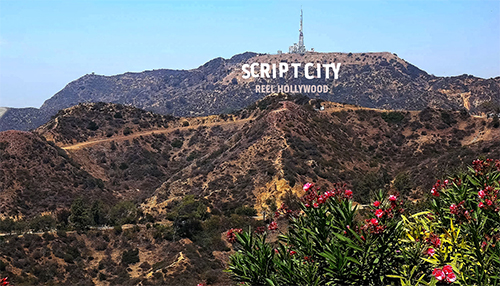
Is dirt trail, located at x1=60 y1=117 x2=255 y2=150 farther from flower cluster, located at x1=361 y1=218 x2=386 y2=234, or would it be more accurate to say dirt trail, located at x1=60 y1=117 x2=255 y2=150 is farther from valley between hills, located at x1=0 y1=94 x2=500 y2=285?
flower cluster, located at x1=361 y1=218 x2=386 y2=234

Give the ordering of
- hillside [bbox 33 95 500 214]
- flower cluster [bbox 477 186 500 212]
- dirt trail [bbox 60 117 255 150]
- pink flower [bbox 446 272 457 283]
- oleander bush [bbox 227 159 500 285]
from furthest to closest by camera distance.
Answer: dirt trail [bbox 60 117 255 150], hillside [bbox 33 95 500 214], flower cluster [bbox 477 186 500 212], oleander bush [bbox 227 159 500 285], pink flower [bbox 446 272 457 283]

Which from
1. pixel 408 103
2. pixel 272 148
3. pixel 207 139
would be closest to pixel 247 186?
pixel 272 148

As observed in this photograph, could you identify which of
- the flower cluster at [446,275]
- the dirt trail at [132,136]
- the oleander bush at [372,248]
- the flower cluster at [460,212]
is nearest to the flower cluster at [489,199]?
the oleander bush at [372,248]

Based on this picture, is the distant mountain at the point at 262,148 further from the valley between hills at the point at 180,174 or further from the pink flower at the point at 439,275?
the pink flower at the point at 439,275

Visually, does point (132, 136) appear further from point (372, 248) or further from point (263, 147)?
point (372, 248)

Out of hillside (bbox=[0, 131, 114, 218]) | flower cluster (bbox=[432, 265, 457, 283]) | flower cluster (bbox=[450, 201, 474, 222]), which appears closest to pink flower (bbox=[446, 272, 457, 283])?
flower cluster (bbox=[432, 265, 457, 283])

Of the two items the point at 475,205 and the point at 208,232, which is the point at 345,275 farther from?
the point at 208,232

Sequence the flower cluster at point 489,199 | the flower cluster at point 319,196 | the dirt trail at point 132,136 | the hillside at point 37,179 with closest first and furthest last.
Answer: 1. the flower cluster at point 319,196
2. the flower cluster at point 489,199
3. the hillside at point 37,179
4. the dirt trail at point 132,136

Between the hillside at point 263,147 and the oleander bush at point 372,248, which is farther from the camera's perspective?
the hillside at point 263,147
